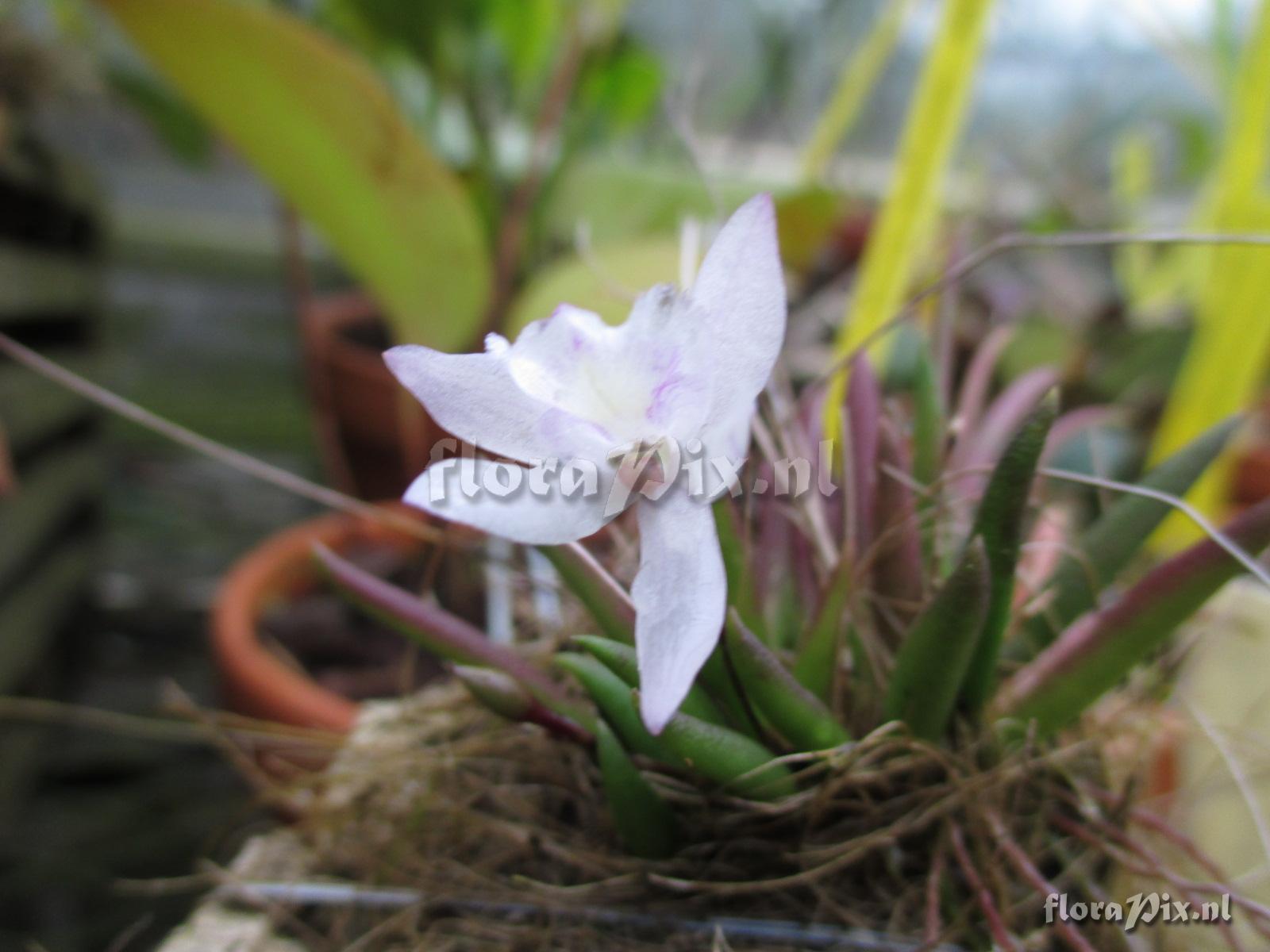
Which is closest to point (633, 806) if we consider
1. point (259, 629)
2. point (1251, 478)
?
point (259, 629)

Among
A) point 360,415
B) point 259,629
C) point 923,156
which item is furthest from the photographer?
point 360,415

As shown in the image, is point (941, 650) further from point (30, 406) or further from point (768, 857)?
point (30, 406)

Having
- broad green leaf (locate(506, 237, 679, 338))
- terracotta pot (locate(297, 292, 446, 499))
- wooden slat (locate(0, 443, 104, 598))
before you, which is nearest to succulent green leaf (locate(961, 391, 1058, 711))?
broad green leaf (locate(506, 237, 679, 338))

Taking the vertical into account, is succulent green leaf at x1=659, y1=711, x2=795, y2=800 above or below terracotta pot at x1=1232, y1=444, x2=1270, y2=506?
below

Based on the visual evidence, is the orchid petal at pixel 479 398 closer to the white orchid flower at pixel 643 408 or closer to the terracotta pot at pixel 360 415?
the white orchid flower at pixel 643 408

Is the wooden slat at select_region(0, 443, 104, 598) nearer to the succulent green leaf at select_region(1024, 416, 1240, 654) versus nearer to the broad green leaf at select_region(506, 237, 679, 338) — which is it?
the broad green leaf at select_region(506, 237, 679, 338)

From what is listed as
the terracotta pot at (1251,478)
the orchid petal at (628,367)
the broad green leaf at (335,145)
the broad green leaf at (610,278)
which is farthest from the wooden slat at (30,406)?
the terracotta pot at (1251,478)
